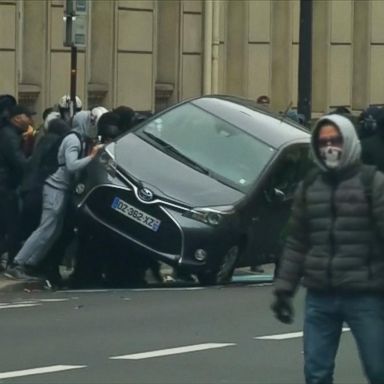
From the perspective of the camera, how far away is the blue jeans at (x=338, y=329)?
28.2 feet

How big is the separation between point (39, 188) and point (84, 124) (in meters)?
1.48

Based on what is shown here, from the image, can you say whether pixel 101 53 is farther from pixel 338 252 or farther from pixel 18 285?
pixel 338 252

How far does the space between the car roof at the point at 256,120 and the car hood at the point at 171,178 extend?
2.94ft

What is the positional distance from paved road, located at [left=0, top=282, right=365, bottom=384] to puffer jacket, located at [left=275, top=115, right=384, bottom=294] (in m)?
2.63

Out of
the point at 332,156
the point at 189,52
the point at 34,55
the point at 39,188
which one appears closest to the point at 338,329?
the point at 332,156

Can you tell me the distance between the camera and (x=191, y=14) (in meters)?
27.9

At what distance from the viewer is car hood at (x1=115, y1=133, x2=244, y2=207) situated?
17203 millimetres

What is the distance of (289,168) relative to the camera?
17.9 m

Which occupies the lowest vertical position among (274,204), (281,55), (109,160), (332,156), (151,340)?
(151,340)

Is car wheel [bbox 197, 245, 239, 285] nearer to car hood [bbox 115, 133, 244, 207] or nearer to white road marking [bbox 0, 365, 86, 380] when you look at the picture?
car hood [bbox 115, 133, 244, 207]

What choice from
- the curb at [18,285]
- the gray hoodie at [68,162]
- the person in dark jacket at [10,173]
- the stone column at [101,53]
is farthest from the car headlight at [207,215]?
the stone column at [101,53]

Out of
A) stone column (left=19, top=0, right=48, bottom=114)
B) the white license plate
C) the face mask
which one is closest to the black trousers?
the white license plate

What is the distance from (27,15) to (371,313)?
54.9 feet

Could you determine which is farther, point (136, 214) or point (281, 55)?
point (281, 55)
